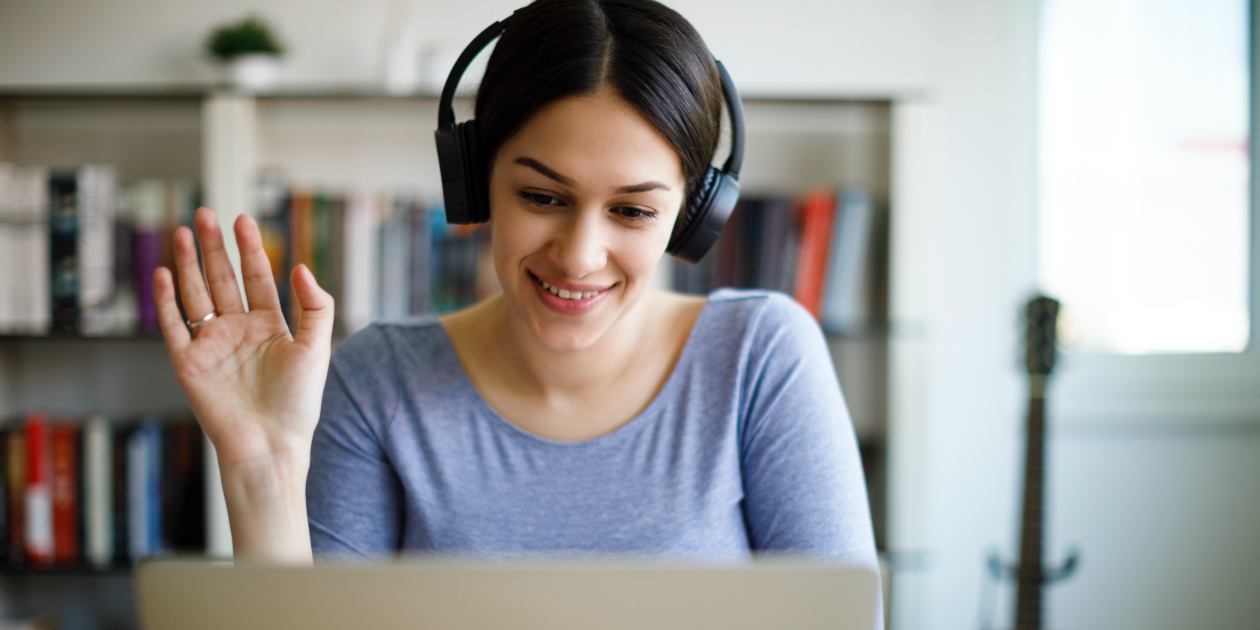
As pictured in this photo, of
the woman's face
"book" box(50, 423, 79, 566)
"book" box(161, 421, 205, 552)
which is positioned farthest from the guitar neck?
"book" box(50, 423, 79, 566)

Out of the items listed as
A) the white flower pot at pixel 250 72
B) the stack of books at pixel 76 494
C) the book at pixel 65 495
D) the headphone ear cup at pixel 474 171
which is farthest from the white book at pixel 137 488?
the headphone ear cup at pixel 474 171

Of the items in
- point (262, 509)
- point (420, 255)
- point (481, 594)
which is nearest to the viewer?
point (481, 594)

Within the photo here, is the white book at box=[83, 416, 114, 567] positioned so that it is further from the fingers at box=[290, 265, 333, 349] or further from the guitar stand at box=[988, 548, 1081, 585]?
the guitar stand at box=[988, 548, 1081, 585]

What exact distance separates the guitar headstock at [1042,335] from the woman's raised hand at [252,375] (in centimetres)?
141

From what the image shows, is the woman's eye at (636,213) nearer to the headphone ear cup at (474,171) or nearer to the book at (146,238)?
the headphone ear cup at (474,171)

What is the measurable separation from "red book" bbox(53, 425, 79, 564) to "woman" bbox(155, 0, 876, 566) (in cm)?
110

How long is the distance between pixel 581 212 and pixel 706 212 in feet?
0.57

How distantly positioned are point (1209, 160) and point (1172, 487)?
82 centimetres

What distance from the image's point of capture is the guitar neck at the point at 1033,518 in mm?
1609

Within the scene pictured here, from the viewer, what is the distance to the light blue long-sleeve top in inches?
33.1

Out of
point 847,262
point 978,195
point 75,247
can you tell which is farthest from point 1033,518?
point 75,247

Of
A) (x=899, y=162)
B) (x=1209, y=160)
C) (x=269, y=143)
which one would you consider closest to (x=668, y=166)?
(x=899, y=162)

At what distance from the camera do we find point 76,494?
1.63 m

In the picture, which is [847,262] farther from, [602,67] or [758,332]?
[602,67]
